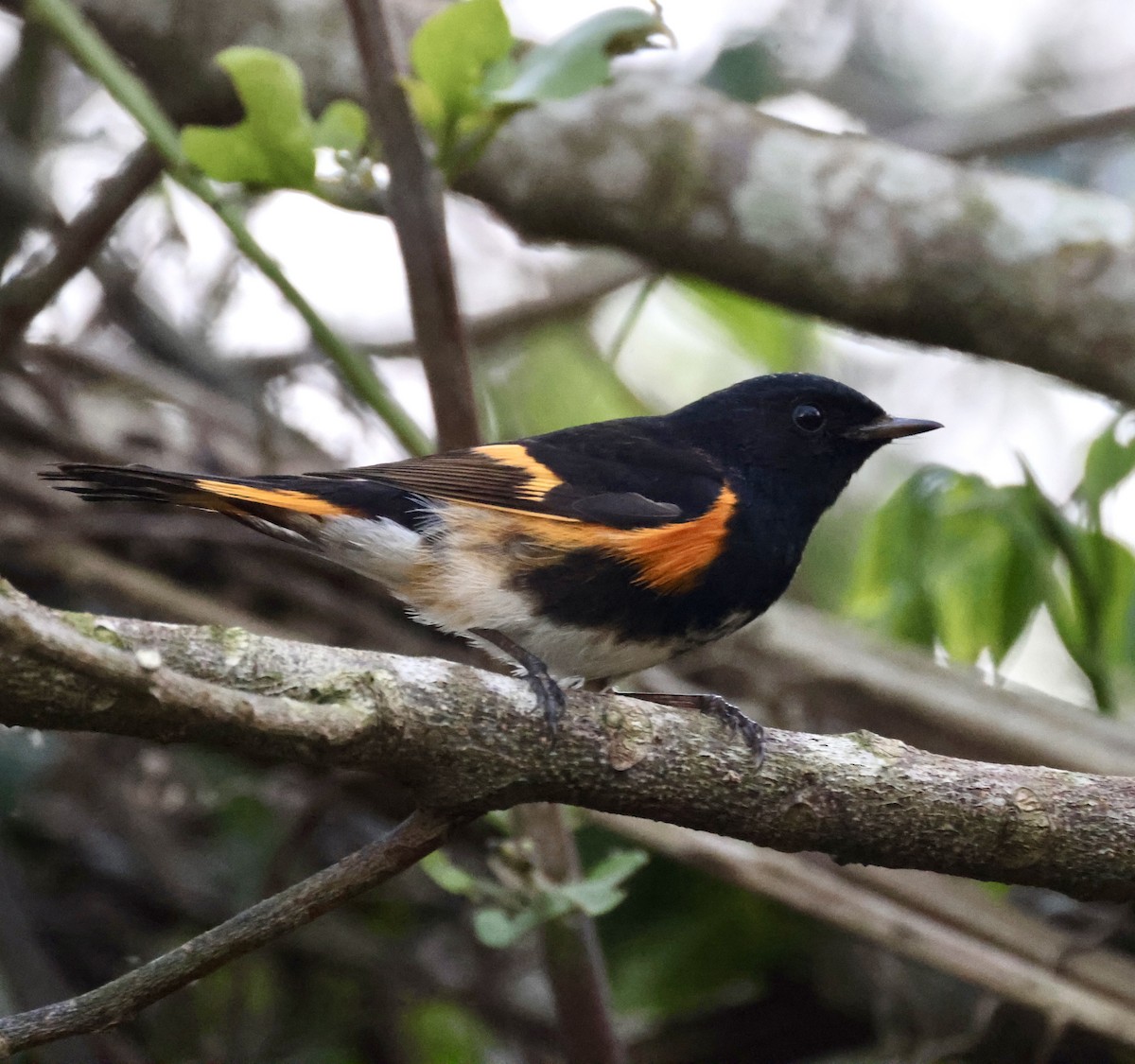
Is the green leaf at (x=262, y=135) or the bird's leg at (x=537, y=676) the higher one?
the green leaf at (x=262, y=135)

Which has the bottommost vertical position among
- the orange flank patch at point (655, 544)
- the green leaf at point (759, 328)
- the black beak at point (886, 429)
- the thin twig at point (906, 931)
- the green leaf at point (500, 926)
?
the thin twig at point (906, 931)

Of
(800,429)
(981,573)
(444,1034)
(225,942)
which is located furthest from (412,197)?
(444,1034)

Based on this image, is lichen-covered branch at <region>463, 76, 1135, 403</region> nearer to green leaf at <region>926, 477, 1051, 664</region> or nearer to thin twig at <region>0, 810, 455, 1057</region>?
green leaf at <region>926, 477, 1051, 664</region>

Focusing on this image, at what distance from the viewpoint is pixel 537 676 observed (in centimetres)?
205

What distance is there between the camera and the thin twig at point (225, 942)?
1.59 meters

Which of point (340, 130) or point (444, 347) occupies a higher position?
point (340, 130)

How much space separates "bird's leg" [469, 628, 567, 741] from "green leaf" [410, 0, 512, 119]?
998 mm

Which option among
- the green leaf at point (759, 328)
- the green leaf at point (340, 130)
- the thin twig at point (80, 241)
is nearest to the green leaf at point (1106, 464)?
the green leaf at point (340, 130)

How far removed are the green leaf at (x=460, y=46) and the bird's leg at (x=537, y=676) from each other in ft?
3.28

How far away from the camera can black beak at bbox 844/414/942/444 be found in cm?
301

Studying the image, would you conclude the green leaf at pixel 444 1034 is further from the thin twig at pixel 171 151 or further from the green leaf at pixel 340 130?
the green leaf at pixel 340 130

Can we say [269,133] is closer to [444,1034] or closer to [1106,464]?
[1106,464]

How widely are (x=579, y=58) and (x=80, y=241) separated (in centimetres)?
144

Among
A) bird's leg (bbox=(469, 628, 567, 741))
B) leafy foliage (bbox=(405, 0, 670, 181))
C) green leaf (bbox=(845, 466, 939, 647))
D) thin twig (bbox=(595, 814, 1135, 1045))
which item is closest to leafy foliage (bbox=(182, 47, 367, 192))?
leafy foliage (bbox=(405, 0, 670, 181))
